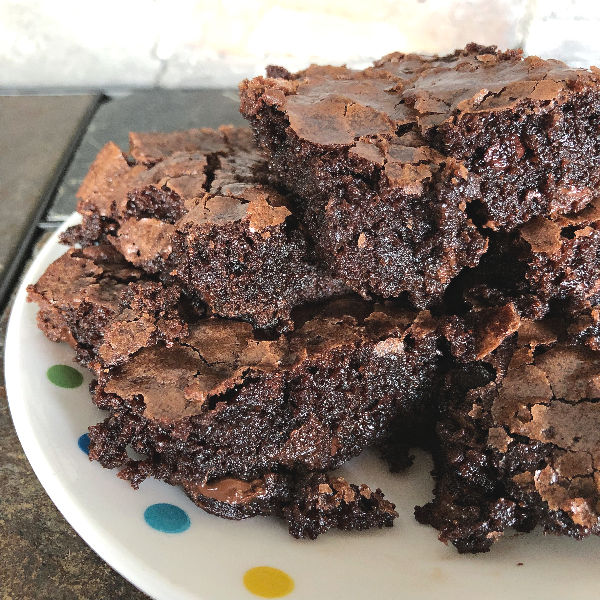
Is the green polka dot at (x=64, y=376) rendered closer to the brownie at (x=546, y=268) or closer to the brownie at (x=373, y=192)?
the brownie at (x=373, y=192)

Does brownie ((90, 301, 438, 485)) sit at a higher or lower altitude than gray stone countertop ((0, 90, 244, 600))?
higher

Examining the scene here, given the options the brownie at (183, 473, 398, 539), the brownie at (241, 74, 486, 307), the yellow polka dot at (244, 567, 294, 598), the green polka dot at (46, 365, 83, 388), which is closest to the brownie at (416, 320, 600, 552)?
the brownie at (183, 473, 398, 539)

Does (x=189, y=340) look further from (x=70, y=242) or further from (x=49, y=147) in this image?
(x=49, y=147)

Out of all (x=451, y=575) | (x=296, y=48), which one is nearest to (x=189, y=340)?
(x=451, y=575)

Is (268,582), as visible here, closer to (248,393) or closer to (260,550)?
(260,550)

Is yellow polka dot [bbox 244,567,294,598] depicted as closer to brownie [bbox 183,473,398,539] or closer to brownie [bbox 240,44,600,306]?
brownie [bbox 183,473,398,539]

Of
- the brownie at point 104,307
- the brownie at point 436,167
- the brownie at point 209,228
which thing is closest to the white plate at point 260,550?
the brownie at point 104,307
